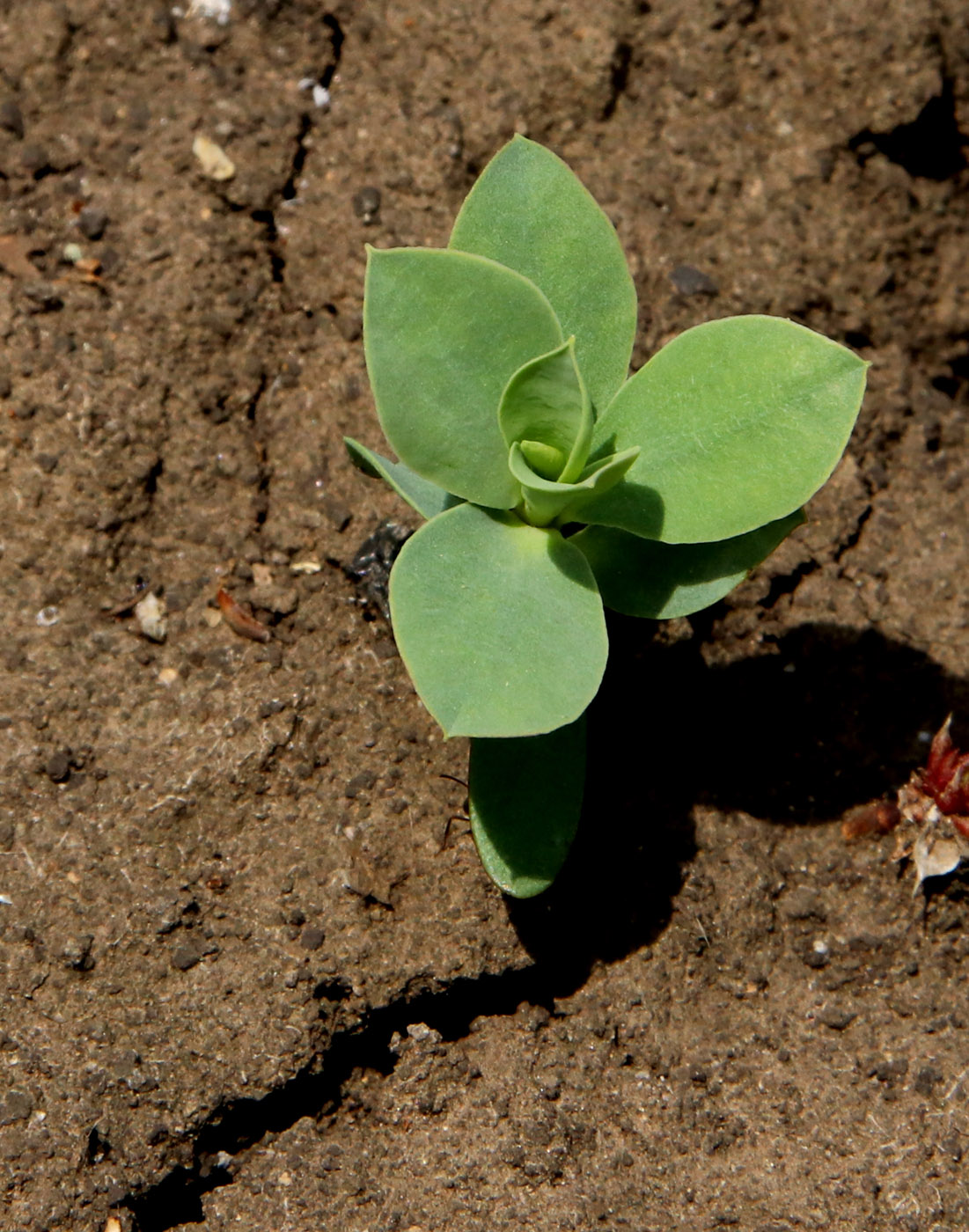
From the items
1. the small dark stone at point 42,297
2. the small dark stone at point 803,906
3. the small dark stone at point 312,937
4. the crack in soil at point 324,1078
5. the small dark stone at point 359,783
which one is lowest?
the crack in soil at point 324,1078

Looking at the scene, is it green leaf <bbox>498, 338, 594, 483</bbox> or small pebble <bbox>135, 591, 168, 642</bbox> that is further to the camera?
small pebble <bbox>135, 591, 168, 642</bbox>

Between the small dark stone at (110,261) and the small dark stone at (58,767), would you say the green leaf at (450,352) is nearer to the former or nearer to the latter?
the small dark stone at (58,767)

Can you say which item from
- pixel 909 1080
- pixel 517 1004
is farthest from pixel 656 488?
pixel 909 1080

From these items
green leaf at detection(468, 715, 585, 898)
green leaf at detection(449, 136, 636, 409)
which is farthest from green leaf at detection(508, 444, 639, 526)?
green leaf at detection(468, 715, 585, 898)

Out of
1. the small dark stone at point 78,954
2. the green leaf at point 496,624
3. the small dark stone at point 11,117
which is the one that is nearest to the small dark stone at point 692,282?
the green leaf at point 496,624

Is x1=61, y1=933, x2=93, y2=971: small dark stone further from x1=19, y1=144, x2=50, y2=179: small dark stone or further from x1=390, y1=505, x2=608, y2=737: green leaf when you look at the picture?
x1=19, y1=144, x2=50, y2=179: small dark stone

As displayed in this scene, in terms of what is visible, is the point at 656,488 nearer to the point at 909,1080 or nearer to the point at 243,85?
the point at 909,1080

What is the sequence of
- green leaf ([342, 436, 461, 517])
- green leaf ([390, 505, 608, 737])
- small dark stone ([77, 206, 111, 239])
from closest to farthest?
green leaf ([390, 505, 608, 737])
green leaf ([342, 436, 461, 517])
small dark stone ([77, 206, 111, 239])

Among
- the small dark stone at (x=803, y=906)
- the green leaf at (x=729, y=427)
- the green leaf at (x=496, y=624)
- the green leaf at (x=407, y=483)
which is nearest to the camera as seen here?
the green leaf at (x=496, y=624)
